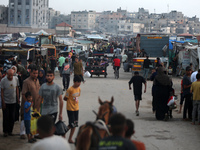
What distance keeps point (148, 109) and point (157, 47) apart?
17.5 m

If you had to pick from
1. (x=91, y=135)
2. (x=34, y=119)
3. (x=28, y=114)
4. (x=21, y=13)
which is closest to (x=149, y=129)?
(x=34, y=119)

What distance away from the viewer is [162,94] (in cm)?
1297

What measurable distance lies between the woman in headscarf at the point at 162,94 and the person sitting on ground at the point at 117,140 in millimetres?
8462

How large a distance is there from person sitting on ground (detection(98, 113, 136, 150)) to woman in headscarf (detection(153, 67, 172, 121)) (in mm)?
8462

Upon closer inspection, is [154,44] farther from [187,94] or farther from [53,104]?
[53,104]

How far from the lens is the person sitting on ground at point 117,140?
434 cm

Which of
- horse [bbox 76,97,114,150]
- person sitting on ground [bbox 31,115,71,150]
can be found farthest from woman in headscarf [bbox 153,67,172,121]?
person sitting on ground [bbox 31,115,71,150]

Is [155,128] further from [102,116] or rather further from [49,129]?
[49,129]

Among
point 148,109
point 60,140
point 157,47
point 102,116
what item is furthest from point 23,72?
point 157,47

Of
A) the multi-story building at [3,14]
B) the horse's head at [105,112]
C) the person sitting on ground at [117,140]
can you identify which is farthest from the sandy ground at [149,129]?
the multi-story building at [3,14]

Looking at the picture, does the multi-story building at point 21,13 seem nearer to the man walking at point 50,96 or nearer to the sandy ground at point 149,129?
the sandy ground at point 149,129

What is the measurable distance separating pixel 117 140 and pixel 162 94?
28.6 feet

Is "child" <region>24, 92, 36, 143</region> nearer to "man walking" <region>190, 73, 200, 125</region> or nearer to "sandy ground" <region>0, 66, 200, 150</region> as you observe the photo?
"sandy ground" <region>0, 66, 200, 150</region>

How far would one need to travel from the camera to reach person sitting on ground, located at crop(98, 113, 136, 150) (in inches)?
171
